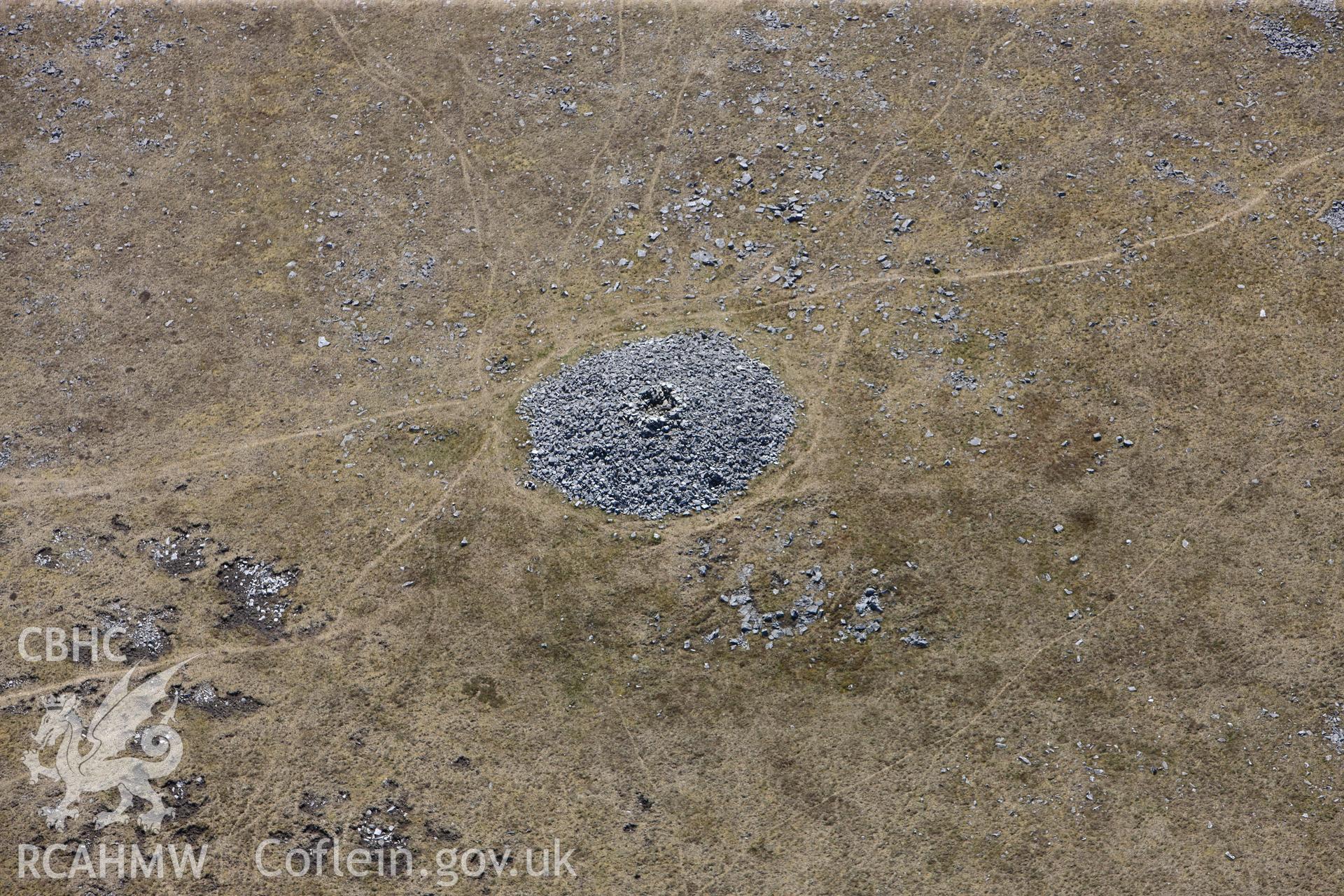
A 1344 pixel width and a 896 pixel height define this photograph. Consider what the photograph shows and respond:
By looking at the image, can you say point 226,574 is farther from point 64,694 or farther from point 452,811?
point 452,811

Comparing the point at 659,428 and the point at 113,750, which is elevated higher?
the point at 659,428

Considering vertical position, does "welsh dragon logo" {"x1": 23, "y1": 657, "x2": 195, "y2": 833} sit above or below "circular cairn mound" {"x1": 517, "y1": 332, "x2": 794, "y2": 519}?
below

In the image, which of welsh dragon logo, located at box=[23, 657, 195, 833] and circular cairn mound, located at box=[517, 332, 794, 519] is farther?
circular cairn mound, located at box=[517, 332, 794, 519]

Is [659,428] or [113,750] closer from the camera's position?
[113,750]

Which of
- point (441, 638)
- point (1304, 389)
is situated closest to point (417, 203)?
point (441, 638)
